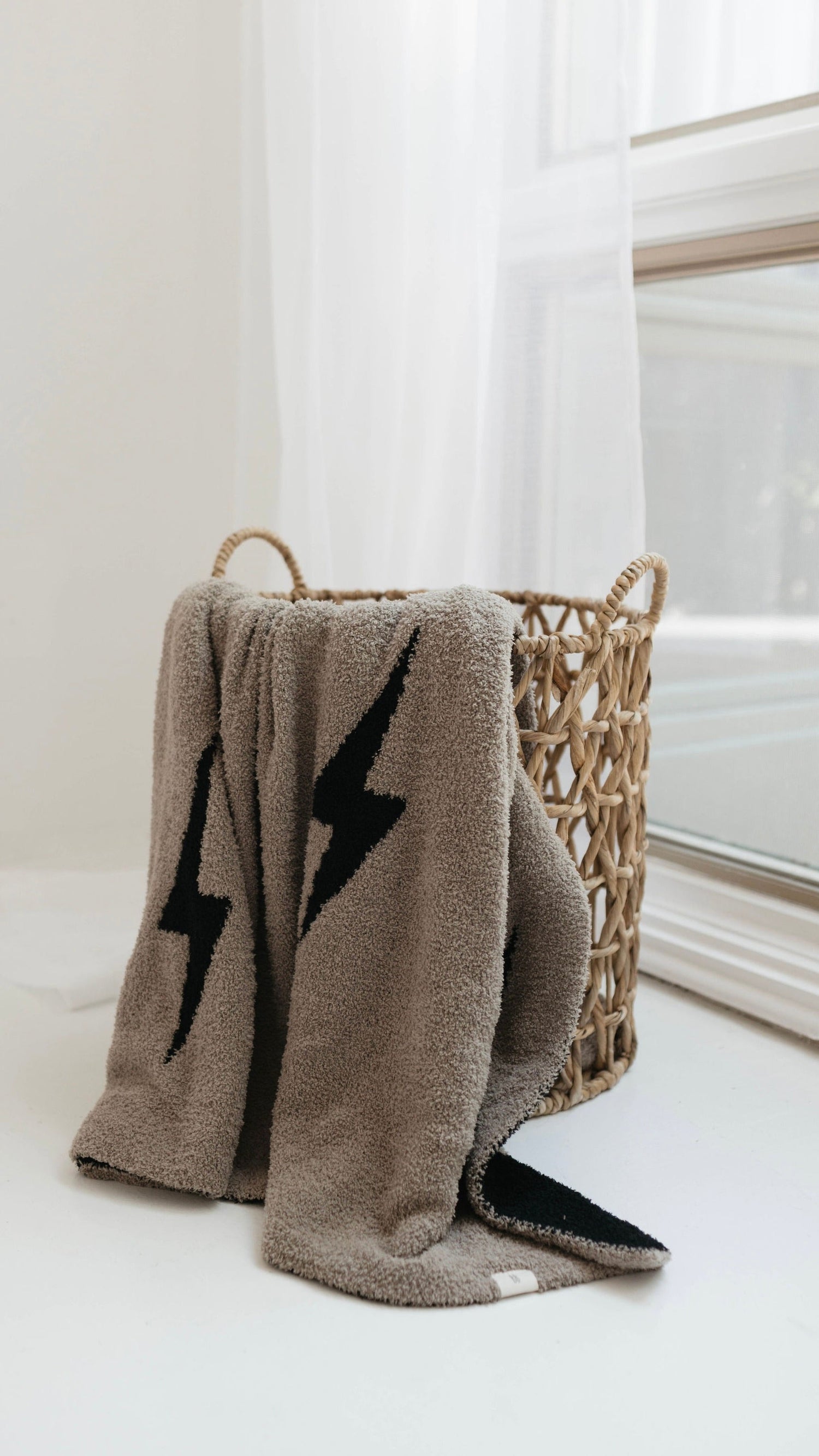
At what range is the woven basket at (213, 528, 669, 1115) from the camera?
0.86m

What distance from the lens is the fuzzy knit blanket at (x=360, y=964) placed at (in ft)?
2.44

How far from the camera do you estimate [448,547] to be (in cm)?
124

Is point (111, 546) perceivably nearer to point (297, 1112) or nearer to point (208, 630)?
point (208, 630)

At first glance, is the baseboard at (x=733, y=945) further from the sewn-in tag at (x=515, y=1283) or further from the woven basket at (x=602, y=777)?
the sewn-in tag at (x=515, y=1283)

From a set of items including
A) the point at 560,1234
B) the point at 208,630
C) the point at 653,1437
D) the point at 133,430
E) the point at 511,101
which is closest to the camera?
the point at 653,1437

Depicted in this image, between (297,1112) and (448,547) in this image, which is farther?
(448,547)

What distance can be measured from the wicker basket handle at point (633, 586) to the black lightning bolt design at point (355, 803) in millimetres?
157

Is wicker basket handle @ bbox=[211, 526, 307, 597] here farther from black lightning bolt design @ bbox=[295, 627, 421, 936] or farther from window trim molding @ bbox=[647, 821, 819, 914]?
window trim molding @ bbox=[647, 821, 819, 914]

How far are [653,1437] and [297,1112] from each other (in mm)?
303

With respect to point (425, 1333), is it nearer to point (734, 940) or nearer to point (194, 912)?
point (194, 912)

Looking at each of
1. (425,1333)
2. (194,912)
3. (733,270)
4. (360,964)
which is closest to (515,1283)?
(425,1333)

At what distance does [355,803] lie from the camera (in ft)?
2.68

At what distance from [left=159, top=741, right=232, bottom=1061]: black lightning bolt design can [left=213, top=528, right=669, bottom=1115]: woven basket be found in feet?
0.78

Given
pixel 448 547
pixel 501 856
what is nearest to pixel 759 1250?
pixel 501 856
